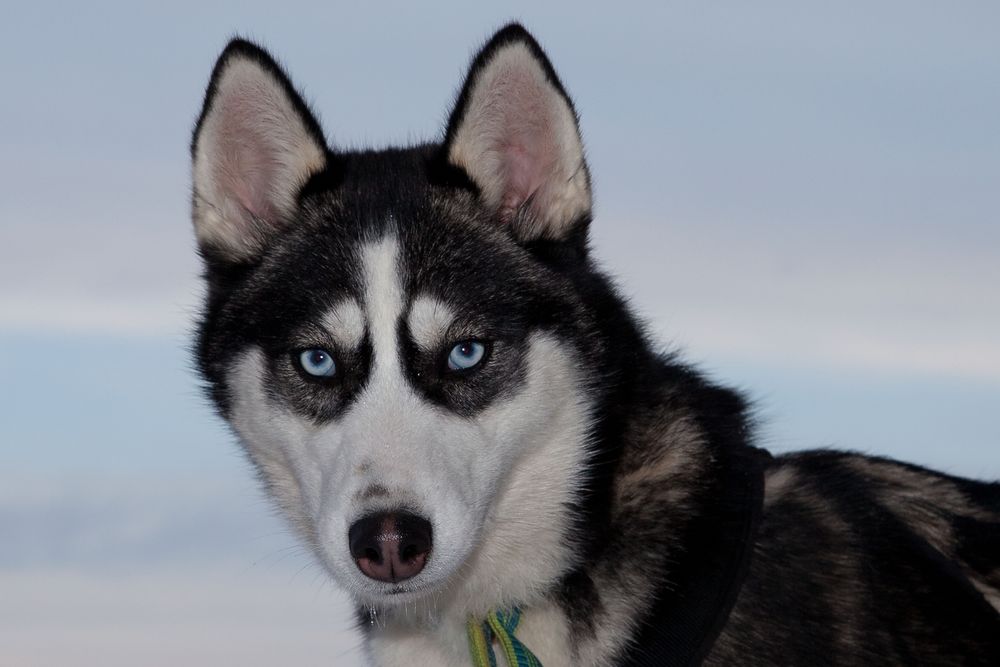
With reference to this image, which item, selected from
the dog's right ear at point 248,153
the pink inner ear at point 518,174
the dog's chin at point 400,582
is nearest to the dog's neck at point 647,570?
the dog's chin at point 400,582

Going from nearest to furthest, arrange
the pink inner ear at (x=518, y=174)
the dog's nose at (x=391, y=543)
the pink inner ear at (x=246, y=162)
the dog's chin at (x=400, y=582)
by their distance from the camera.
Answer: the dog's nose at (x=391, y=543) → the dog's chin at (x=400, y=582) → the pink inner ear at (x=518, y=174) → the pink inner ear at (x=246, y=162)

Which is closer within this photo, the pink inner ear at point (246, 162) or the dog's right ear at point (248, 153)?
the dog's right ear at point (248, 153)

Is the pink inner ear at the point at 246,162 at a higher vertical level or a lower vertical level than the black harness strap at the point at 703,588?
higher

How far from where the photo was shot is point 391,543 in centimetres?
451

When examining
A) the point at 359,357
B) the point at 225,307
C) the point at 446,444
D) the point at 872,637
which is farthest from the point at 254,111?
the point at 872,637

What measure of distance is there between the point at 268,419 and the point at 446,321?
87 cm

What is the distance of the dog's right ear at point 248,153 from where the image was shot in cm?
552

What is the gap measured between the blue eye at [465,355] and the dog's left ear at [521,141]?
0.68 meters

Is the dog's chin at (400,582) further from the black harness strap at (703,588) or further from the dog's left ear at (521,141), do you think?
the dog's left ear at (521,141)

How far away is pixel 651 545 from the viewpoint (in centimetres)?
504

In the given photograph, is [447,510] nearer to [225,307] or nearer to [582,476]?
[582,476]

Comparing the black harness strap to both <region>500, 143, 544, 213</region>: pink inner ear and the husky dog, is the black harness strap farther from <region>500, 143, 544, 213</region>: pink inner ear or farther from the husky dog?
<region>500, 143, 544, 213</region>: pink inner ear

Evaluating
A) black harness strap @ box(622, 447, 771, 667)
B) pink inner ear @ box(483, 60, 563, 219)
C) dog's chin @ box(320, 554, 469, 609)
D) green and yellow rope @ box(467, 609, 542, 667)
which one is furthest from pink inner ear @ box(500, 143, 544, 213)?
green and yellow rope @ box(467, 609, 542, 667)

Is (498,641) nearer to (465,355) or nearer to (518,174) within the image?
(465,355)
